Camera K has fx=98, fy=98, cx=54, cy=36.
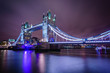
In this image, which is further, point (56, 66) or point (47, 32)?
point (47, 32)

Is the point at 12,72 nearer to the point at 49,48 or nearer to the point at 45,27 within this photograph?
the point at 49,48

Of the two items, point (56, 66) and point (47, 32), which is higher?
point (47, 32)

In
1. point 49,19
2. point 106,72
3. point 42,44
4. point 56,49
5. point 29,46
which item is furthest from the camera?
point 29,46

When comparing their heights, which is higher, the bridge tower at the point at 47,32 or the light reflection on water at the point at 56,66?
the bridge tower at the point at 47,32

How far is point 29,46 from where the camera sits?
5297cm

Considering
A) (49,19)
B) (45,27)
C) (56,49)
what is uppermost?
(49,19)

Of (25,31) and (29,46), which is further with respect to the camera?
(25,31)

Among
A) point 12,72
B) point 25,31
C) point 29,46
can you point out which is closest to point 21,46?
point 29,46

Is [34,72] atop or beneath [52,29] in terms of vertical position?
beneath

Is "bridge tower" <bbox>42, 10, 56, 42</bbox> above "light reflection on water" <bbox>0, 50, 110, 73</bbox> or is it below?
above

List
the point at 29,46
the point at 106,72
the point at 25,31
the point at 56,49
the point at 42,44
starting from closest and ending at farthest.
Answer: the point at 106,72
the point at 42,44
the point at 56,49
the point at 29,46
the point at 25,31

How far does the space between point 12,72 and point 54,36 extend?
100ft

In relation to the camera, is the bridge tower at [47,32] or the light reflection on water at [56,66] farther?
the bridge tower at [47,32]

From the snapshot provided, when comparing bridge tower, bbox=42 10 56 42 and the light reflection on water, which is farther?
bridge tower, bbox=42 10 56 42
